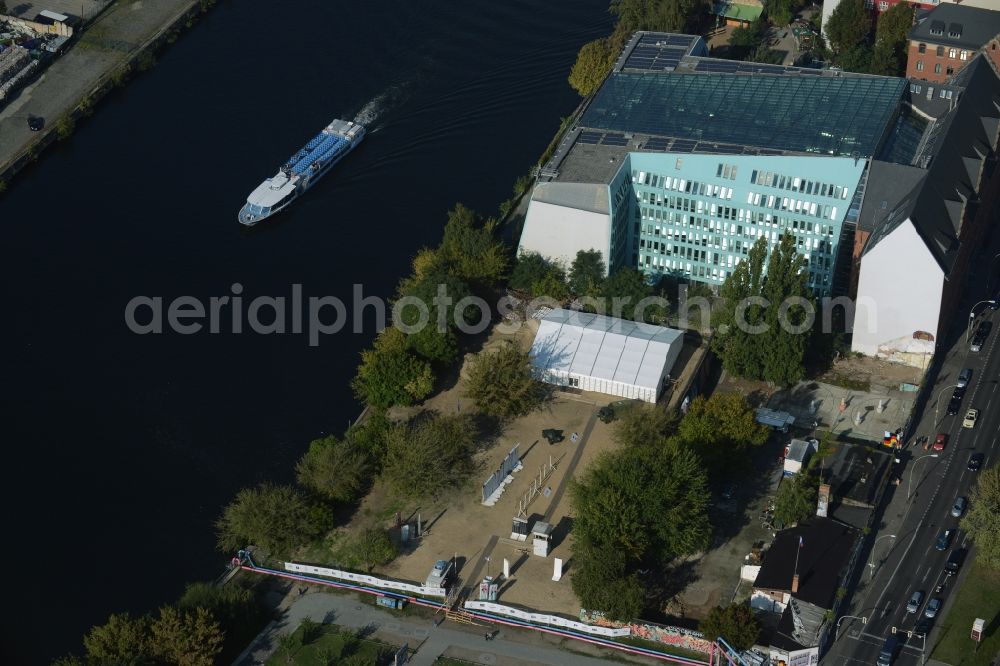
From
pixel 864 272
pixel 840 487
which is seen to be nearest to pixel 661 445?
pixel 840 487

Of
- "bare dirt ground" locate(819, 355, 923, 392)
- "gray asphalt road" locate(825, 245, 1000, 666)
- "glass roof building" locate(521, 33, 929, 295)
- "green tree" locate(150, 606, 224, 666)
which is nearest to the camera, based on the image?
"green tree" locate(150, 606, 224, 666)

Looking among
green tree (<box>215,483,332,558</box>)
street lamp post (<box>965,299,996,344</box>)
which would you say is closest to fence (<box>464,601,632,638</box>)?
green tree (<box>215,483,332,558</box>)

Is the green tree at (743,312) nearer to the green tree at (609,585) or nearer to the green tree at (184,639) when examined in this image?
the green tree at (609,585)

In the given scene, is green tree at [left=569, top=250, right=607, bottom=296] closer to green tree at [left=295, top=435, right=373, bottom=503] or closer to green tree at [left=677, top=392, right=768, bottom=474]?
green tree at [left=677, top=392, right=768, bottom=474]

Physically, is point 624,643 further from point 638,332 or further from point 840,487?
point 638,332

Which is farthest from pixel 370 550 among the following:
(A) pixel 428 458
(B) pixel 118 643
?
(B) pixel 118 643

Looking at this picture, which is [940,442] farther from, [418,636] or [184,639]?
[184,639]
